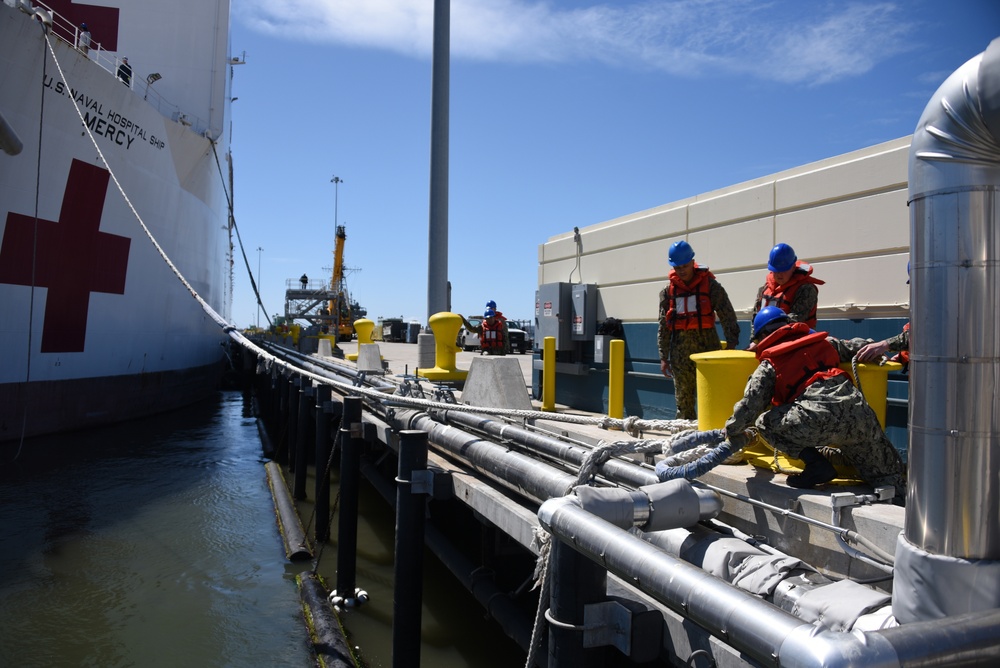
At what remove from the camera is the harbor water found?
5.79 metres

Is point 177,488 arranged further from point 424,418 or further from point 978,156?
point 978,156

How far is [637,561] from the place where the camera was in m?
1.85

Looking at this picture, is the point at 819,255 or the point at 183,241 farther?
the point at 183,241

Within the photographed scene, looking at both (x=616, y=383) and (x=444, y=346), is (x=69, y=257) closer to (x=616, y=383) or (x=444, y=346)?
(x=444, y=346)

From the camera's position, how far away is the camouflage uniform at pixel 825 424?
335cm

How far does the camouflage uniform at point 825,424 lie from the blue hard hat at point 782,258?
128 cm

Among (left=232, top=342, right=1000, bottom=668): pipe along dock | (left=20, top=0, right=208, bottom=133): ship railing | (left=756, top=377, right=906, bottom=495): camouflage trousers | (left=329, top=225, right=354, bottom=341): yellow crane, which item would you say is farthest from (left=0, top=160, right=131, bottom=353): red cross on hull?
(left=329, top=225, right=354, bottom=341): yellow crane

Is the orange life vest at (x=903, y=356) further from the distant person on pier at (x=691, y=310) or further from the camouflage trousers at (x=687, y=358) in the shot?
the camouflage trousers at (x=687, y=358)

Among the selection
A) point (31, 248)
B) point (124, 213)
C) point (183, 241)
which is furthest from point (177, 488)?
point (183, 241)

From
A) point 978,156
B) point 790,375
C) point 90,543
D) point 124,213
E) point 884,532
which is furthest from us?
point 124,213

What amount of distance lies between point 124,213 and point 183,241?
3554 millimetres

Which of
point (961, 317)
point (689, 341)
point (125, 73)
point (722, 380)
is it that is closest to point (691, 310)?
point (689, 341)

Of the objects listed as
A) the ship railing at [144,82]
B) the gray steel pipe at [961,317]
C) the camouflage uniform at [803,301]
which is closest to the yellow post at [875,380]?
the camouflage uniform at [803,301]

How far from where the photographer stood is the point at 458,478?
4.86m
